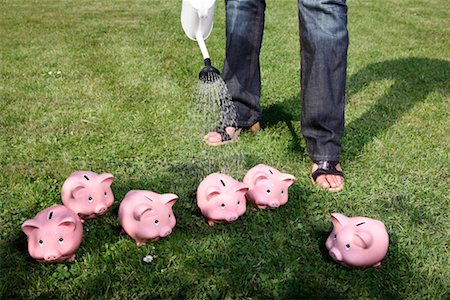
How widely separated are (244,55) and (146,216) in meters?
1.41

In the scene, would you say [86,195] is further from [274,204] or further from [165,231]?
[274,204]

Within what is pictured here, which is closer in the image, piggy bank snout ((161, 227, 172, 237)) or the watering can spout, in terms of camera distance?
piggy bank snout ((161, 227, 172, 237))

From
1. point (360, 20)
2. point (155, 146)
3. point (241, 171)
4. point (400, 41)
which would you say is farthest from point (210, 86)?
point (360, 20)

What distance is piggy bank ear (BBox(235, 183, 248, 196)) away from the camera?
2.39m

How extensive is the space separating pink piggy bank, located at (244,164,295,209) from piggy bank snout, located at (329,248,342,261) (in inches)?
16.5

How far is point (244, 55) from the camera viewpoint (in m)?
3.24

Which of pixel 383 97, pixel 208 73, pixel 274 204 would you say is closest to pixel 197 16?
pixel 208 73

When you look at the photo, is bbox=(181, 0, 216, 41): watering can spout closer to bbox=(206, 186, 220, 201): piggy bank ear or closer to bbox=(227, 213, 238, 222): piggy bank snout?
bbox=(206, 186, 220, 201): piggy bank ear

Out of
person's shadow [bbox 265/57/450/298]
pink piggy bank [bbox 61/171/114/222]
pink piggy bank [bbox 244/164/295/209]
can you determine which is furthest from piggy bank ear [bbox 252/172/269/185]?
pink piggy bank [bbox 61/171/114/222]

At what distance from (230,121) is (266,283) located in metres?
1.46

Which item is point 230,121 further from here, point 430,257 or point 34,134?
point 430,257

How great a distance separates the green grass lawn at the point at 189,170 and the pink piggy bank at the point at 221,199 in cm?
7

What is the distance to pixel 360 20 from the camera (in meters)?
8.00

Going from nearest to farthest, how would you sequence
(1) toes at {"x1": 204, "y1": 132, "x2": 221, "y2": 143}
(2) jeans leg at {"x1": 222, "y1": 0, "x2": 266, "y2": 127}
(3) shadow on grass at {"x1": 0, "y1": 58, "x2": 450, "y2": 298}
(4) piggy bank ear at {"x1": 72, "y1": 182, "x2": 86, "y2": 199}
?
(3) shadow on grass at {"x1": 0, "y1": 58, "x2": 450, "y2": 298}
(4) piggy bank ear at {"x1": 72, "y1": 182, "x2": 86, "y2": 199}
(2) jeans leg at {"x1": 222, "y1": 0, "x2": 266, "y2": 127}
(1) toes at {"x1": 204, "y1": 132, "x2": 221, "y2": 143}
